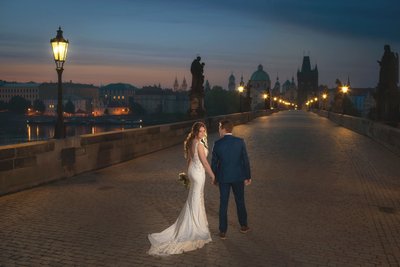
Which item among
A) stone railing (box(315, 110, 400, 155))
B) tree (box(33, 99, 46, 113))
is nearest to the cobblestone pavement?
stone railing (box(315, 110, 400, 155))

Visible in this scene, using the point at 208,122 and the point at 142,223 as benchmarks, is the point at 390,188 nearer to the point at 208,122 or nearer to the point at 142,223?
the point at 142,223

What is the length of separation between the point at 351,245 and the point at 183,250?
2288mm

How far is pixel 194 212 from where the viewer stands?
20.9 feet

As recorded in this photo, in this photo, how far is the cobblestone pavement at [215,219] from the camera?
19.0ft

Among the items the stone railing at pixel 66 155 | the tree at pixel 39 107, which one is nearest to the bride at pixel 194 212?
the stone railing at pixel 66 155

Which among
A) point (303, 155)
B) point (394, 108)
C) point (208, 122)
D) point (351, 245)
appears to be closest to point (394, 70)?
point (394, 108)

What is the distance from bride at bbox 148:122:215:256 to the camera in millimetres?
6234

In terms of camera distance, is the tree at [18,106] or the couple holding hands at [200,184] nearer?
the couple holding hands at [200,184]

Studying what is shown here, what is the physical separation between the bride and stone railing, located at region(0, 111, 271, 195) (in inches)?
183

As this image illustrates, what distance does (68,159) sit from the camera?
37.9 ft

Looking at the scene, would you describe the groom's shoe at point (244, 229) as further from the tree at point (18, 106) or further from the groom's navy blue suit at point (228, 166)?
the tree at point (18, 106)

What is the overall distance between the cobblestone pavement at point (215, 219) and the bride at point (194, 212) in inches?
7.8

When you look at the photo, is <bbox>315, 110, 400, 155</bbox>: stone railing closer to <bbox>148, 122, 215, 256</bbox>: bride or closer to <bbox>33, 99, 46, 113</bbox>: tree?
<bbox>148, 122, 215, 256</bbox>: bride

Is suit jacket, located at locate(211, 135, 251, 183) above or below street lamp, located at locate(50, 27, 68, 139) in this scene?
below
